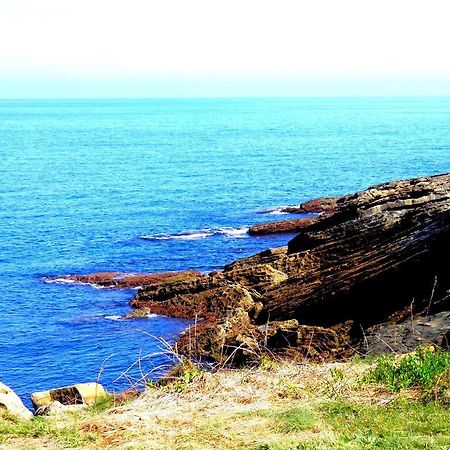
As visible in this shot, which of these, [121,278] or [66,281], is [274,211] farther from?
[66,281]

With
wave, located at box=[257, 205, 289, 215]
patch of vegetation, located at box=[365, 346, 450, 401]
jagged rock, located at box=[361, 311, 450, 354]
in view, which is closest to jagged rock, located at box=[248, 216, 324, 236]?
wave, located at box=[257, 205, 289, 215]

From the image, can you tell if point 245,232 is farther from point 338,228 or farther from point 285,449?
point 285,449

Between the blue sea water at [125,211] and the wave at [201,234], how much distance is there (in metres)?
0.24

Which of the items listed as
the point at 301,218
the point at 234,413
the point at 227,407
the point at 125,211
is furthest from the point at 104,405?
the point at 125,211

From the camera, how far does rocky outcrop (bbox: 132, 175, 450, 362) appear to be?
2550 centimetres

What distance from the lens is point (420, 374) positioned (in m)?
12.7

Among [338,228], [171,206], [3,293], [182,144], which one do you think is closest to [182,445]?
[338,228]

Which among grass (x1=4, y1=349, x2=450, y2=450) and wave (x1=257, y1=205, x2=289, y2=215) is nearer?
grass (x1=4, y1=349, x2=450, y2=450)

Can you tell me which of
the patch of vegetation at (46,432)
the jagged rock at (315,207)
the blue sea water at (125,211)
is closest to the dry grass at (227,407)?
the patch of vegetation at (46,432)

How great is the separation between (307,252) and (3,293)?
18143 mm

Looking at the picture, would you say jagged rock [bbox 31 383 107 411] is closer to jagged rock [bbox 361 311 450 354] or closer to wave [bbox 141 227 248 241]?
jagged rock [bbox 361 311 450 354]

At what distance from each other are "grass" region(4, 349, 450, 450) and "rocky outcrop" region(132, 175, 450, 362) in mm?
6949

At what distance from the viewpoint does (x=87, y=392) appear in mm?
20531

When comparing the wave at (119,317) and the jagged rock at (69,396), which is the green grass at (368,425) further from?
the wave at (119,317)
